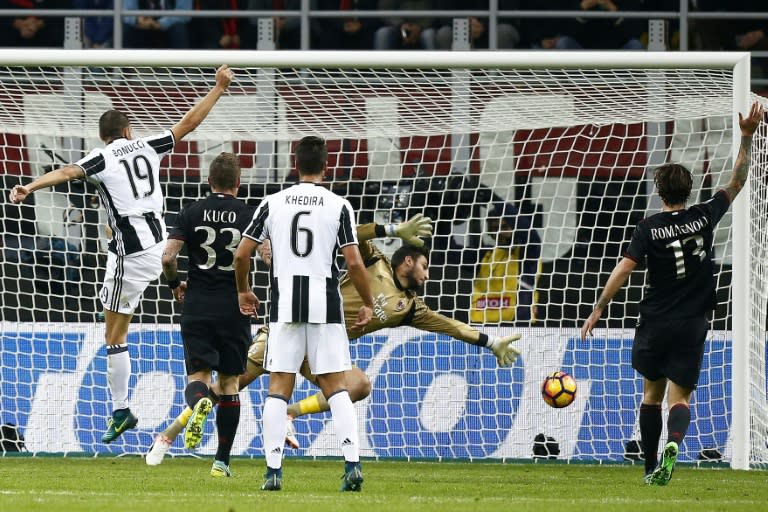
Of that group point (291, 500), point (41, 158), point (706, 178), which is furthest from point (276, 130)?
point (291, 500)

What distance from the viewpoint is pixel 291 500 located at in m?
6.46

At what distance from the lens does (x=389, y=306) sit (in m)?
9.68

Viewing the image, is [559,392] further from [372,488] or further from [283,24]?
[283,24]

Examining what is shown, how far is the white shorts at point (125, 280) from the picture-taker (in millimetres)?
8945

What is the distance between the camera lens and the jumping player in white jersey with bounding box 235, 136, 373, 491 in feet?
22.3

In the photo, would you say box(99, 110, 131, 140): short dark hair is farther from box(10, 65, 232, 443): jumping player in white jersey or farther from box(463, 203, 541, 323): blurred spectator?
box(463, 203, 541, 323): blurred spectator

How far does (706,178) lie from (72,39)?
7.21 metres

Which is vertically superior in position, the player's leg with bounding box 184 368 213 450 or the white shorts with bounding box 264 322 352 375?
the white shorts with bounding box 264 322 352 375

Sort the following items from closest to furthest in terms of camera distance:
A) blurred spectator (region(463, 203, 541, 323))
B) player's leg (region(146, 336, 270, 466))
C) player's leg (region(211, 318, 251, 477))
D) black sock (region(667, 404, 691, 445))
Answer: black sock (region(667, 404, 691, 445))
player's leg (region(211, 318, 251, 477))
player's leg (region(146, 336, 270, 466))
blurred spectator (region(463, 203, 541, 323))

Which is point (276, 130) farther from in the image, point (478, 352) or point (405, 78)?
point (478, 352)

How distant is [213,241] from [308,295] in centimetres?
177

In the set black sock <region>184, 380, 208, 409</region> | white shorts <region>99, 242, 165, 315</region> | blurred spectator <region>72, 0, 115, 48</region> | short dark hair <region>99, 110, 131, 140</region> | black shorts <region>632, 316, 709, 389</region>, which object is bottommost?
black sock <region>184, 380, 208, 409</region>

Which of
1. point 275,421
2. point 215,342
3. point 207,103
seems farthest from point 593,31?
point 275,421

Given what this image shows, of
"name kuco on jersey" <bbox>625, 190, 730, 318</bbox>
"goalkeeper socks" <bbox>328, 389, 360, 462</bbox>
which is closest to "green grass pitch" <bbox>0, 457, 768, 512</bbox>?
"goalkeeper socks" <bbox>328, 389, 360, 462</bbox>
